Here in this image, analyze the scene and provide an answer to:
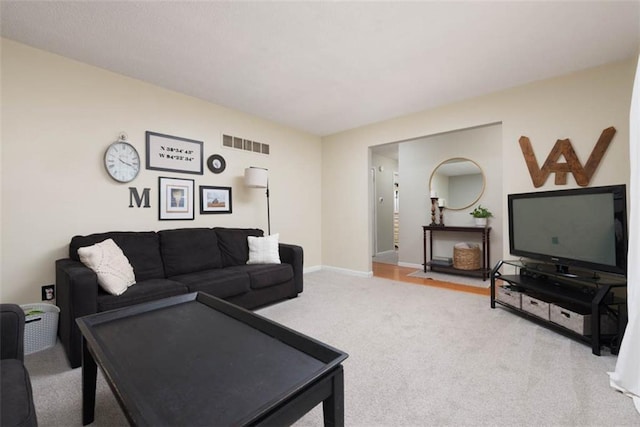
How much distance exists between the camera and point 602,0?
1899 mm

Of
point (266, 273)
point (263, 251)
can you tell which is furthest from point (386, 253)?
point (266, 273)

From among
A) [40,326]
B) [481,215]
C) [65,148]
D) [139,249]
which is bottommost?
[40,326]

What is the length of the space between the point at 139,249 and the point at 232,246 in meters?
0.98

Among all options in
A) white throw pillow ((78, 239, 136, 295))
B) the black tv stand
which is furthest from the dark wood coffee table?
the black tv stand

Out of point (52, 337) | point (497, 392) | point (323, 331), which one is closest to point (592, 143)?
point (497, 392)

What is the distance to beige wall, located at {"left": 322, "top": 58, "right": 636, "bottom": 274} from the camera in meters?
2.66

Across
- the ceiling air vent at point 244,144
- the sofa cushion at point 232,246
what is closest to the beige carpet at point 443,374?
the sofa cushion at point 232,246

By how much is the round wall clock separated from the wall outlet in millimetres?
1964

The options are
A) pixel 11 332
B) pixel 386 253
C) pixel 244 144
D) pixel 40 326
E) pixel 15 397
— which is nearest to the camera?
pixel 15 397

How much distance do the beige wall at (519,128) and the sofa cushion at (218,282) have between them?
235 centimetres

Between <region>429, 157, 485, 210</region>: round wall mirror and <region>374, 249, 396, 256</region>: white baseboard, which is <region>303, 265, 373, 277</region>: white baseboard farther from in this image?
<region>374, 249, 396, 256</region>: white baseboard

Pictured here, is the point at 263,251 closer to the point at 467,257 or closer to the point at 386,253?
Answer: the point at 467,257

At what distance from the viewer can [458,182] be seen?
5016 millimetres

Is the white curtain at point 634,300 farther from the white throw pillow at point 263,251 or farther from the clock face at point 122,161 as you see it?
the clock face at point 122,161
